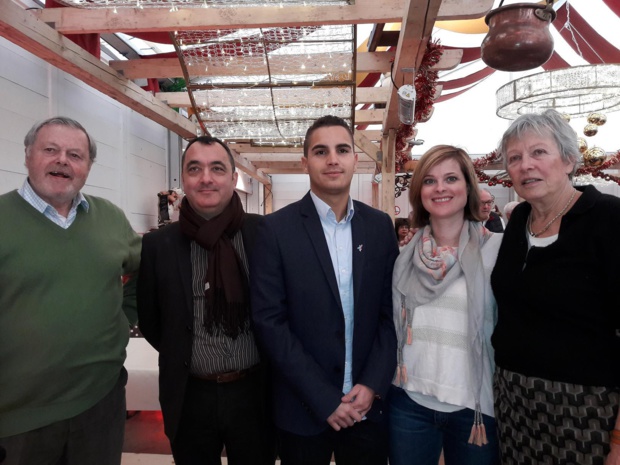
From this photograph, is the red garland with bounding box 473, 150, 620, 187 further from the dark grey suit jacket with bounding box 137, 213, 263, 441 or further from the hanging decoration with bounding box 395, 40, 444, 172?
the dark grey suit jacket with bounding box 137, 213, 263, 441

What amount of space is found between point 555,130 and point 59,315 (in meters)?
1.85

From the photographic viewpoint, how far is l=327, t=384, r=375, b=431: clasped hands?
1542 millimetres

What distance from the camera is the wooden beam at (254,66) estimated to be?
166 inches

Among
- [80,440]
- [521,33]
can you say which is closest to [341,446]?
[80,440]

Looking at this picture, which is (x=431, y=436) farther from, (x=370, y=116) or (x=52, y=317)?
(x=370, y=116)

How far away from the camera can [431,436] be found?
1.62m

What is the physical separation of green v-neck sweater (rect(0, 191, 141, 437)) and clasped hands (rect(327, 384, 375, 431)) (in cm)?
93

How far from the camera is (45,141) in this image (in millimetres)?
1711

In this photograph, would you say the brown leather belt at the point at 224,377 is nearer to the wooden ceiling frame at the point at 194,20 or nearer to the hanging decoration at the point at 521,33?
the hanging decoration at the point at 521,33

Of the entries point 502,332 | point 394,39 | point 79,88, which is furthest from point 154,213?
point 502,332

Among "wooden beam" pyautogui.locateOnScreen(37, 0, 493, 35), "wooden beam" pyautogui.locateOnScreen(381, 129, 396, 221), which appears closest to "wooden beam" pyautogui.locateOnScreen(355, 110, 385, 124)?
"wooden beam" pyautogui.locateOnScreen(381, 129, 396, 221)

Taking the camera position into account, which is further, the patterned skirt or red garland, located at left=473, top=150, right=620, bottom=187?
red garland, located at left=473, top=150, right=620, bottom=187

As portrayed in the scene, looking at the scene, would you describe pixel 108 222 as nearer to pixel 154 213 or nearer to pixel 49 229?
pixel 49 229

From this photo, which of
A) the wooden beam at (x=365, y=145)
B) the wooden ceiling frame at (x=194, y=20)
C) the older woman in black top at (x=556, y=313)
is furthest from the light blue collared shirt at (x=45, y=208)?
the wooden beam at (x=365, y=145)
